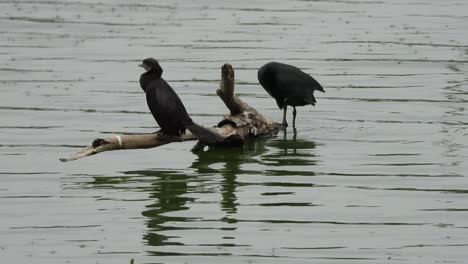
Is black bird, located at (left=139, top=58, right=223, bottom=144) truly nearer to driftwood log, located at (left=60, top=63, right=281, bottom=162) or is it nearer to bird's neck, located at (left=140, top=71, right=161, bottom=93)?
bird's neck, located at (left=140, top=71, right=161, bottom=93)

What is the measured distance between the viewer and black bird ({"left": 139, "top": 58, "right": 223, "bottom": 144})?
11.5 m

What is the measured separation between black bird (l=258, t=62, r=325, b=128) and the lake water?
14.0 inches

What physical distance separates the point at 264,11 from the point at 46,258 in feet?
43.9

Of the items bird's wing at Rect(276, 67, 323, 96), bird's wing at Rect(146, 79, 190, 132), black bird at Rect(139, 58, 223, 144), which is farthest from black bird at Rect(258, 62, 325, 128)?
bird's wing at Rect(146, 79, 190, 132)

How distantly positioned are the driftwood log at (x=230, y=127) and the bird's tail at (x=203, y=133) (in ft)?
0.64

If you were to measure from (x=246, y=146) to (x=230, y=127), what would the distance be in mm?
291

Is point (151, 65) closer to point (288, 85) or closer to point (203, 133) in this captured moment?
point (203, 133)

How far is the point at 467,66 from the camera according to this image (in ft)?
55.8

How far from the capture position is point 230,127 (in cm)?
1236

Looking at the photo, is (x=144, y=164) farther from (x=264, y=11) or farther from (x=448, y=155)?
(x=264, y=11)

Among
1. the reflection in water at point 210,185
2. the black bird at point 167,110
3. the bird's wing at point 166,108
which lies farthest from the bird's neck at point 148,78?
the reflection in water at point 210,185

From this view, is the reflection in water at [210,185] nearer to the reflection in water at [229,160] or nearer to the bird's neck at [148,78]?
A: the reflection in water at [229,160]

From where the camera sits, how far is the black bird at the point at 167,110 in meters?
11.5

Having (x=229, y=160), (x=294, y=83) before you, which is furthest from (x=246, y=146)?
(x=294, y=83)
